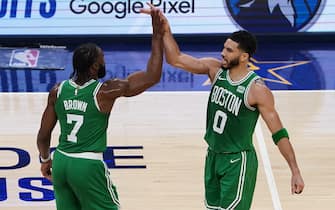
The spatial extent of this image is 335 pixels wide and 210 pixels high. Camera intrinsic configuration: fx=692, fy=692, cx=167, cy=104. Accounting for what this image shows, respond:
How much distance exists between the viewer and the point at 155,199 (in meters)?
6.07

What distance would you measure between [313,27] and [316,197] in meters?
6.56

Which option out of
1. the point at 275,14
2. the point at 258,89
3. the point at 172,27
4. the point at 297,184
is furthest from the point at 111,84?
the point at 275,14

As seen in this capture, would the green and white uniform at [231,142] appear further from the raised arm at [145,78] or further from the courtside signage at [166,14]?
the courtside signage at [166,14]

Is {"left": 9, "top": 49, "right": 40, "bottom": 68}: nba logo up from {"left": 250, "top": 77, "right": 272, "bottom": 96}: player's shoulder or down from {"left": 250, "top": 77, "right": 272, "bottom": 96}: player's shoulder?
down

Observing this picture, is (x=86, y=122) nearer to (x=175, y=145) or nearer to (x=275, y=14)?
(x=175, y=145)

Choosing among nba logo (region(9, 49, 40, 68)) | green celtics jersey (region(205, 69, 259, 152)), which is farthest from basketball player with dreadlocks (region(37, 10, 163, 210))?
nba logo (region(9, 49, 40, 68))

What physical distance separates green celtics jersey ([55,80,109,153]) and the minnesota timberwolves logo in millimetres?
8113

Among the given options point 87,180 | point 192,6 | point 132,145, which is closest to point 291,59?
point 192,6

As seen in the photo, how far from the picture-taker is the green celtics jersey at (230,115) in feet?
14.2

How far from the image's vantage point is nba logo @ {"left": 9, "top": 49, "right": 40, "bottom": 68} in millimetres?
10945

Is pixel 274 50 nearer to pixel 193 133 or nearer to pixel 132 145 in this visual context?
pixel 193 133

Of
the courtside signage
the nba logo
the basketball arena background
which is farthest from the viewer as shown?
the courtside signage

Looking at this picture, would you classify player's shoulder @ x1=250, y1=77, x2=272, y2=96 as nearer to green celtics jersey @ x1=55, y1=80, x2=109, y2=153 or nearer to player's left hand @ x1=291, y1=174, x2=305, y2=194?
player's left hand @ x1=291, y1=174, x2=305, y2=194

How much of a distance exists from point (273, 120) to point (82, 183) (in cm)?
122
